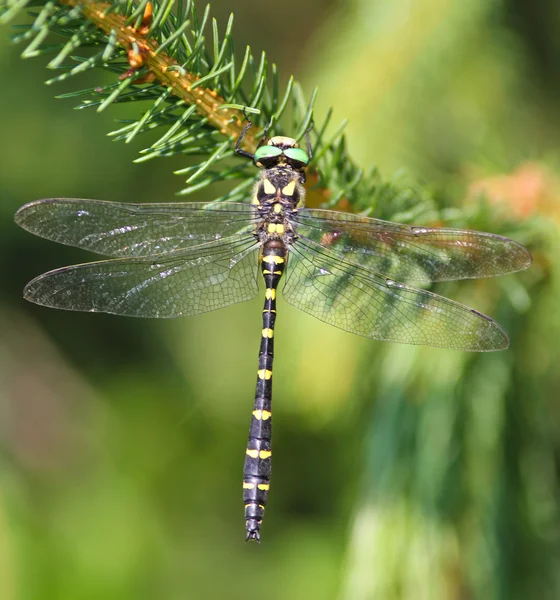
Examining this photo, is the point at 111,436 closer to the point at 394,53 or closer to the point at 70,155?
the point at 70,155

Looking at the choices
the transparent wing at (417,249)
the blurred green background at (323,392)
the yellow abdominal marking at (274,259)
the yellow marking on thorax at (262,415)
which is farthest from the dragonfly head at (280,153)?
the yellow marking on thorax at (262,415)

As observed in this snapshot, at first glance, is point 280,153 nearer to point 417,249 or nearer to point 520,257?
point 417,249

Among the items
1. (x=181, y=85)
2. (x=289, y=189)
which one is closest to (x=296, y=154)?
(x=289, y=189)

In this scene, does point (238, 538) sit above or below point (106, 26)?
below

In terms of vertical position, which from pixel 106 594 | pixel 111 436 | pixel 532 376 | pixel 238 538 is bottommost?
pixel 106 594

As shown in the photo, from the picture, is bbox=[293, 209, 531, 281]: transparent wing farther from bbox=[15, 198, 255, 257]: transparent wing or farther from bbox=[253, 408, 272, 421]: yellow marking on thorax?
bbox=[253, 408, 272, 421]: yellow marking on thorax

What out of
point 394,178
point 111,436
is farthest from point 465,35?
point 111,436

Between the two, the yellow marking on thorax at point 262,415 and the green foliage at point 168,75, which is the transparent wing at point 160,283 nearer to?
the yellow marking on thorax at point 262,415
